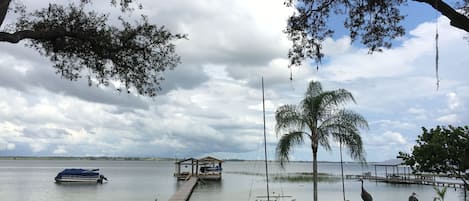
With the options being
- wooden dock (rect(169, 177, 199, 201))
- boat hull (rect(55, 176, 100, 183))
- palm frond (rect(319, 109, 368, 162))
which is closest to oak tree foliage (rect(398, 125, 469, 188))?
palm frond (rect(319, 109, 368, 162))

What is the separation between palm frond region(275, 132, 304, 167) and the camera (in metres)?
16.4

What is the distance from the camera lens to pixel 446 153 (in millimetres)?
18594

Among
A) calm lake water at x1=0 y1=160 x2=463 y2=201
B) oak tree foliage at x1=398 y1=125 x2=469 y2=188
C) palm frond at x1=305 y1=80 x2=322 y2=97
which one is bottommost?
calm lake water at x1=0 y1=160 x2=463 y2=201

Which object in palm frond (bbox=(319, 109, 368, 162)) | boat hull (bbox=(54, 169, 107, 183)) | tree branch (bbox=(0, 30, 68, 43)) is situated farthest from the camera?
Result: boat hull (bbox=(54, 169, 107, 183))

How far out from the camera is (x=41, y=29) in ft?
21.1

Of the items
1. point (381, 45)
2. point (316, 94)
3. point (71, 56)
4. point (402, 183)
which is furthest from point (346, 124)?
point (402, 183)

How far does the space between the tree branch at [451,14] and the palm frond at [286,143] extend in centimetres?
1185

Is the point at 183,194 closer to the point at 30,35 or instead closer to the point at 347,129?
the point at 347,129

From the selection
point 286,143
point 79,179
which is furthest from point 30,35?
point 79,179

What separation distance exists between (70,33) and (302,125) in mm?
11500

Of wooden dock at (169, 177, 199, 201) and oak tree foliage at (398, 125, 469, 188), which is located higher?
oak tree foliage at (398, 125, 469, 188)

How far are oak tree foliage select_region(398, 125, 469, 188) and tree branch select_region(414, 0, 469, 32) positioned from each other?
1505 centimetres

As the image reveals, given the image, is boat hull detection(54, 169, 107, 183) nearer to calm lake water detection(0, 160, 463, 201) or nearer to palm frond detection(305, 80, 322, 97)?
calm lake water detection(0, 160, 463, 201)

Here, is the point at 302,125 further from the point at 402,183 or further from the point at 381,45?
the point at 402,183
